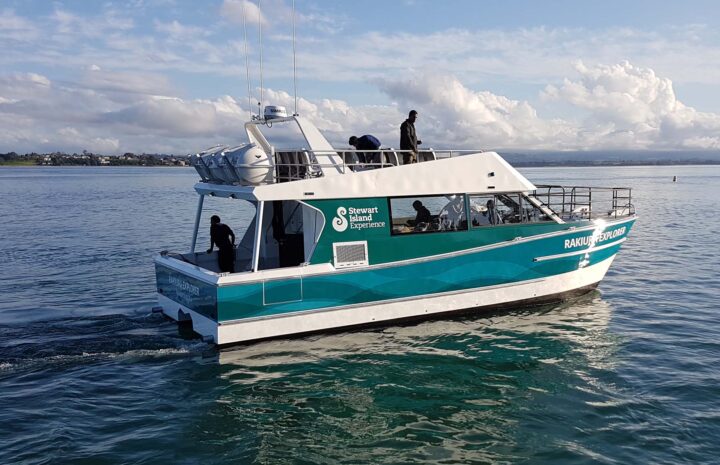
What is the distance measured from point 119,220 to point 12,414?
30053 millimetres

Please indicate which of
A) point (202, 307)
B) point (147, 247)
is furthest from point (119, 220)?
point (202, 307)

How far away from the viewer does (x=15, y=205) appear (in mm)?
48125

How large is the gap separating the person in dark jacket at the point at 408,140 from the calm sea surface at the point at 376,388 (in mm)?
3417

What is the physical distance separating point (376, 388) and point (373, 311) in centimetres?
264

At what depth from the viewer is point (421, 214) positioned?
41.1ft

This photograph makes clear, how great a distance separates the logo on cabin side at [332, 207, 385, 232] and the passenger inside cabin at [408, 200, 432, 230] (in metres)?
0.90

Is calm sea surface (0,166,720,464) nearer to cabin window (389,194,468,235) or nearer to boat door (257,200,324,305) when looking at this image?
boat door (257,200,324,305)

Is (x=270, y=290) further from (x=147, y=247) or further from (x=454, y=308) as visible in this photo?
(x=147, y=247)

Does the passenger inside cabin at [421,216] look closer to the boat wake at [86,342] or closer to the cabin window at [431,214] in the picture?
the cabin window at [431,214]

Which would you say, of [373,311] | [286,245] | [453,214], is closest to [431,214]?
[453,214]

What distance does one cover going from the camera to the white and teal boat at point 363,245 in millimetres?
11016

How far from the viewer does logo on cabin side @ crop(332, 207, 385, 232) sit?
1155cm

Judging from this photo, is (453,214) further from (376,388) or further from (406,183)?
(376,388)

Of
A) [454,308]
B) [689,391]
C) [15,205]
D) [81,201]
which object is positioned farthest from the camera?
[81,201]
